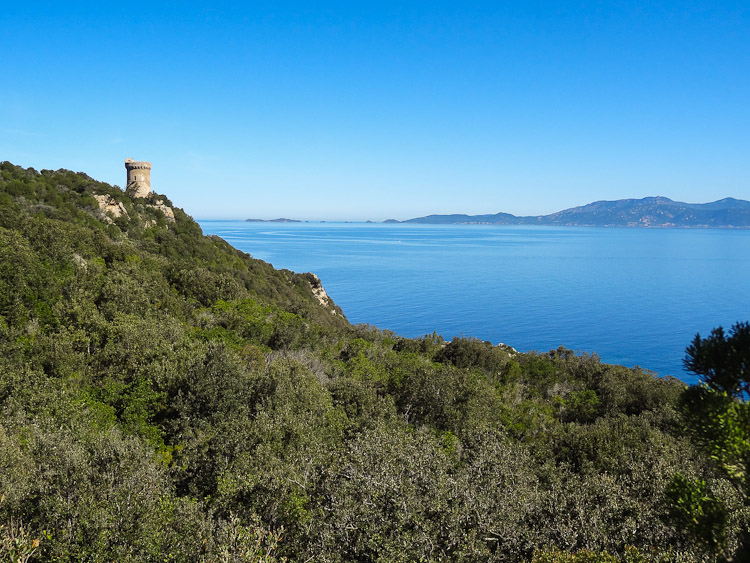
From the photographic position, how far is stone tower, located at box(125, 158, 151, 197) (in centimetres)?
5531

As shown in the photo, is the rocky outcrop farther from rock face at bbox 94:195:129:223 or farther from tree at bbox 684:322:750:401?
tree at bbox 684:322:750:401

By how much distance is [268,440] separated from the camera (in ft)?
43.3

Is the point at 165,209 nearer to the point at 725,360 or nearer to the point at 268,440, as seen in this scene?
the point at 268,440

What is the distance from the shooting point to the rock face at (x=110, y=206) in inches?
1716

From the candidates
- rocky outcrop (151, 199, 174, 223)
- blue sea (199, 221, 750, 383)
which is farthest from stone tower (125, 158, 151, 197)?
blue sea (199, 221, 750, 383)

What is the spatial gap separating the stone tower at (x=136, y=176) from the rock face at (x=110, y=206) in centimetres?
957

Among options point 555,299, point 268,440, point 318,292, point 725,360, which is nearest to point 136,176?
point 318,292

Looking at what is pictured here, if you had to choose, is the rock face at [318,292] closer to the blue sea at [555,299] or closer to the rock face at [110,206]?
the blue sea at [555,299]

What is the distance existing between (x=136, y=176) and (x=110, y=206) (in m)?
12.3

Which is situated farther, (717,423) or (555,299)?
(555,299)

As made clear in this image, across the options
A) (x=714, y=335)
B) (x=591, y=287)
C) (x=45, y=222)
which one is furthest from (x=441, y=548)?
(x=591, y=287)

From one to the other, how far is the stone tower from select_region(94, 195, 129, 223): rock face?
9.57 m

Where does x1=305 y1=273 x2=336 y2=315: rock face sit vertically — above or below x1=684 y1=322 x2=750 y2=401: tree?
below

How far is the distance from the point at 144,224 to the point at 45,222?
19.2 m
